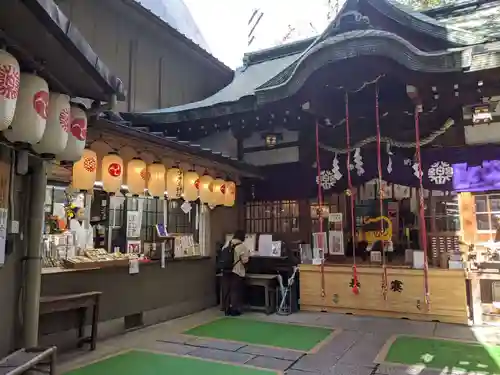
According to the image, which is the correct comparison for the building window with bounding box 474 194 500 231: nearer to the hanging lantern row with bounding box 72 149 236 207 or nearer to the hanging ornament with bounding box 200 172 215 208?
the hanging lantern row with bounding box 72 149 236 207

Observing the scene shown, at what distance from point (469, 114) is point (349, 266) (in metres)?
4.23

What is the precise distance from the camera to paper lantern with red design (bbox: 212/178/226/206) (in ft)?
30.8

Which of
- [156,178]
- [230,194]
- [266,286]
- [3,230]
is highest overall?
[156,178]

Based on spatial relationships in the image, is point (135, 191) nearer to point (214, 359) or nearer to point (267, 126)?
point (214, 359)

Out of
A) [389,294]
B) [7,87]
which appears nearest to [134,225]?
[389,294]

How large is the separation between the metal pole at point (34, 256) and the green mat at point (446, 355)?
16.0 ft

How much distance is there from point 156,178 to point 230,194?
261cm

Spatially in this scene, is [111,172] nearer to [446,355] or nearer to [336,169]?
[336,169]

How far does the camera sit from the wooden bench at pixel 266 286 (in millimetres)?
9227

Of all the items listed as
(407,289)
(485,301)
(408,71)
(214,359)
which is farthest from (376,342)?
(408,71)

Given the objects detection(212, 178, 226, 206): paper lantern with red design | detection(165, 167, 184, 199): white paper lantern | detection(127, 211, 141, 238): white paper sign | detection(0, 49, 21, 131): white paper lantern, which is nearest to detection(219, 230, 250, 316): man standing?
detection(212, 178, 226, 206): paper lantern with red design

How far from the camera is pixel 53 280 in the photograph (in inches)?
256

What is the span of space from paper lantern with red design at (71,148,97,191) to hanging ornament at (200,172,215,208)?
2.79 metres

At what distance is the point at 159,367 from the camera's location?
567 cm
